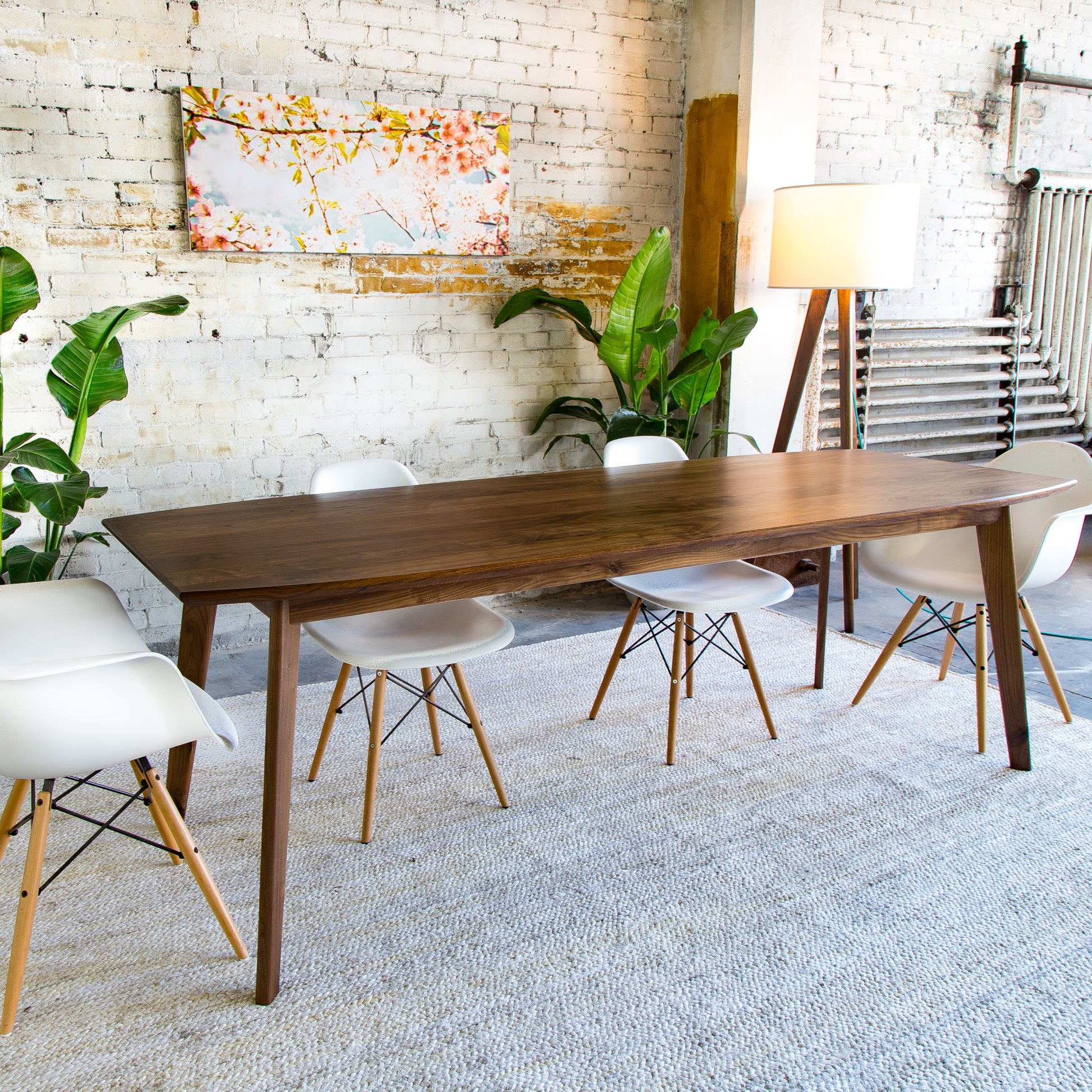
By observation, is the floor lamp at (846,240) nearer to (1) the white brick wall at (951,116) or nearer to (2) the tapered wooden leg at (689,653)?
(2) the tapered wooden leg at (689,653)

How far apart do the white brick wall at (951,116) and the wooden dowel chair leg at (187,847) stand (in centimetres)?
423

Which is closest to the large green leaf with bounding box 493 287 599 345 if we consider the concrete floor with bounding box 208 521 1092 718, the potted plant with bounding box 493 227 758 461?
the potted plant with bounding box 493 227 758 461

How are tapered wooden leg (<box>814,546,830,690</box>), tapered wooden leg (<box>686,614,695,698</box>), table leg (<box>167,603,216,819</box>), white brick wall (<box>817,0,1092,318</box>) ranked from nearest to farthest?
table leg (<box>167,603,216,819</box>) < tapered wooden leg (<box>686,614,695,698</box>) < tapered wooden leg (<box>814,546,830,690</box>) < white brick wall (<box>817,0,1092,318</box>)

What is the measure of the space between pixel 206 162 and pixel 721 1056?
3261mm

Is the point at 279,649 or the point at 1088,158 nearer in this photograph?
the point at 279,649

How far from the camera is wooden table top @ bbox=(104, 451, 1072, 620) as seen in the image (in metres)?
1.83

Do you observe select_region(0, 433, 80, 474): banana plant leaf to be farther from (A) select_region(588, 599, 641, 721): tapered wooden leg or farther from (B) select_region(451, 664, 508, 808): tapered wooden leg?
(A) select_region(588, 599, 641, 721): tapered wooden leg

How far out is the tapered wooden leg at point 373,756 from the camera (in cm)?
232

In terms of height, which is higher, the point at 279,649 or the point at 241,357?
the point at 241,357

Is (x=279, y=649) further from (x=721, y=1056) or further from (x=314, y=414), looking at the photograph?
(x=314, y=414)

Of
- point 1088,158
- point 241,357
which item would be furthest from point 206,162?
point 1088,158

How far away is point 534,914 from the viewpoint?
2.07 metres

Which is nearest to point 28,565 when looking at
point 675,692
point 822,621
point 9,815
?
point 9,815

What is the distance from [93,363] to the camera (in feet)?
9.41
